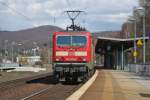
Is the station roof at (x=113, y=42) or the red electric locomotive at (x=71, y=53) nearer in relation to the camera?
the red electric locomotive at (x=71, y=53)

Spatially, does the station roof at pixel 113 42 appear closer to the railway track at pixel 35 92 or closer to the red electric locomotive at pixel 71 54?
the red electric locomotive at pixel 71 54

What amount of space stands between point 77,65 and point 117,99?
1292 cm

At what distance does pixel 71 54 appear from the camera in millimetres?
33375

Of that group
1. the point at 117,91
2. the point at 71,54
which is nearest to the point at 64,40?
the point at 71,54

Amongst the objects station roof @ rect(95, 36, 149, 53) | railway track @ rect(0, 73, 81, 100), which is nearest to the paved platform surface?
railway track @ rect(0, 73, 81, 100)

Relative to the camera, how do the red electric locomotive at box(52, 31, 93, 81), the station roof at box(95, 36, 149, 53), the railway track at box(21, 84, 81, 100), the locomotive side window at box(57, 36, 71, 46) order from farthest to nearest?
1. the station roof at box(95, 36, 149, 53)
2. the locomotive side window at box(57, 36, 71, 46)
3. the red electric locomotive at box(52, 31, 93, 81)
4. the railway track at box(21, 84, 81, 100)

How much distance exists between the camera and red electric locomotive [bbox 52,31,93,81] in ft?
109

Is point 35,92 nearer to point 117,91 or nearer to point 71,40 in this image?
point 117,91

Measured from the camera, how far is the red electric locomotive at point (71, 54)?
33.2 metres

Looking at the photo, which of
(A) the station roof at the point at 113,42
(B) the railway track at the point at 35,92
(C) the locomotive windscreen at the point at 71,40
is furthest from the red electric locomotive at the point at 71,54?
(A) the station roof at the point at 113,42

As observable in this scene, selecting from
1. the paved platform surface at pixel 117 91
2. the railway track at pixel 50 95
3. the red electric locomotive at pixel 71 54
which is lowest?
the railway track at pixel 50 95

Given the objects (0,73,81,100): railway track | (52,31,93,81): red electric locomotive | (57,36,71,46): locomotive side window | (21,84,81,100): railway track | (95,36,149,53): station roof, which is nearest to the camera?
(21,84,81,100): railway track

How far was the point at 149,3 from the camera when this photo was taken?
305 feet

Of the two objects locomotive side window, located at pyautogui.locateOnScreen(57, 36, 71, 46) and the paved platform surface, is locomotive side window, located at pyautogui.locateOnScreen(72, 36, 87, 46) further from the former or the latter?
the paved platform surface
